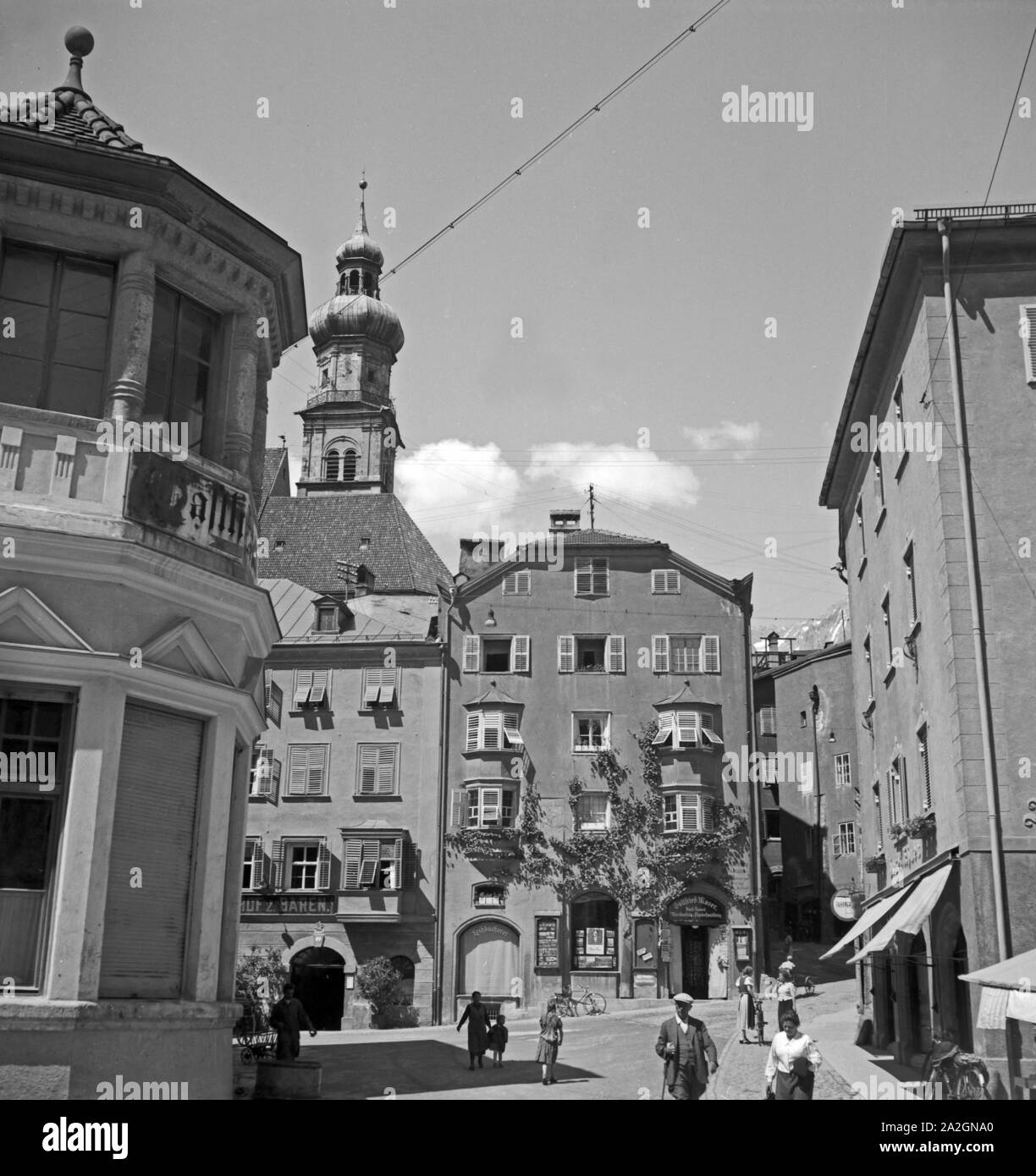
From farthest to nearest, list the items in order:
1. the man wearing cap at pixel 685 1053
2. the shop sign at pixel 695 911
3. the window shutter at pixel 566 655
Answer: the window shutter at pixel 566 655 → the shop sign at pixel 695 911 → the man wearing cap at pixel 685 1053

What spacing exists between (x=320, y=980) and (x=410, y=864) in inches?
202

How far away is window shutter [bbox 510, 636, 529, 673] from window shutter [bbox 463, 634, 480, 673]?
4.21 feet

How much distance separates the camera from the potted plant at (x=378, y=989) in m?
46.7

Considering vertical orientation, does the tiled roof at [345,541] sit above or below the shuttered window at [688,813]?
above

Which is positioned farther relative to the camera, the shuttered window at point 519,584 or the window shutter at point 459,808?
the shuttered window at point 519,584

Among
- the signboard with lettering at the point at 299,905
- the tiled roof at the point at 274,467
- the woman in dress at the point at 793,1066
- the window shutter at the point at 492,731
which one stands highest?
the tiled roof at the point at 274,467

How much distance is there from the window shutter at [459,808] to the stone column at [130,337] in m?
36.0

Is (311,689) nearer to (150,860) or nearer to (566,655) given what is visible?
(566,655)

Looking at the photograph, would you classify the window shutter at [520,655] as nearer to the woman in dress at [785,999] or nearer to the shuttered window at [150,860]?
the woman in dress at [785,999]

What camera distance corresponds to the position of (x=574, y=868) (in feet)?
160

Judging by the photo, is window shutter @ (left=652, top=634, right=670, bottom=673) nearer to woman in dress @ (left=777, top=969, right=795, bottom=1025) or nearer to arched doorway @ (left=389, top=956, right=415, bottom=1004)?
arched doorway @ (left=389, top=956, right=415, bottom=1004)

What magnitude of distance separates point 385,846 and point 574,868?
6.73 m

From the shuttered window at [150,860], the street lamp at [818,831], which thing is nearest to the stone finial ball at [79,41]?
the shuttered window at [150,860]

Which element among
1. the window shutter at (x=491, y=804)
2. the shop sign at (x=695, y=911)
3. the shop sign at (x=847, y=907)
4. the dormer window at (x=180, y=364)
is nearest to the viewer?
the dormer window at (x=180, y=364)
